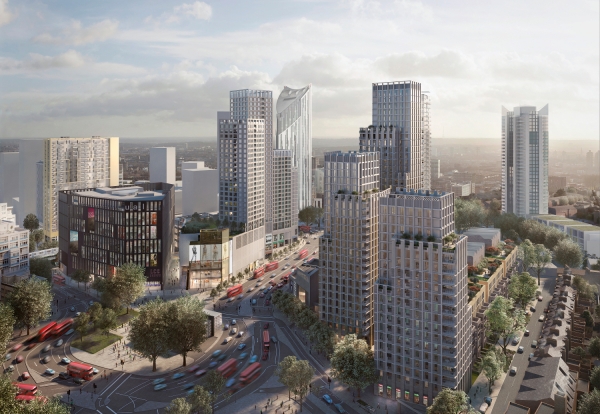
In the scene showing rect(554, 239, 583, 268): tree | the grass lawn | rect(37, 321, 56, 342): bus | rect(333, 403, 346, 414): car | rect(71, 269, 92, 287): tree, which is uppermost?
rect(554, 239, 583, 268): tree

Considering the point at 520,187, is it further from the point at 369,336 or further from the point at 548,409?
Result: the point at 548,409

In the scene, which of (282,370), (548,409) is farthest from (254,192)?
(548,409)

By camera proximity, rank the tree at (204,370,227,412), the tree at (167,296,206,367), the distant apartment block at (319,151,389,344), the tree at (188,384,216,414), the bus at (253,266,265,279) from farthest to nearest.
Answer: the bus at (253,266,265,279), the distant apartment block at (319,151,389,344), the tree at (167,296,206,367), the tree at (204,370,227,412), the tree at (188,384,216,414)

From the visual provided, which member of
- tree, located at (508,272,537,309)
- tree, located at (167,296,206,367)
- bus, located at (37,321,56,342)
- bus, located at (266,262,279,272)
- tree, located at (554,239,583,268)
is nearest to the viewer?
tree, located at (167,296,206,367)

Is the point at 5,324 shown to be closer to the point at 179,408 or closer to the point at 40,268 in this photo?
the point at 179,408

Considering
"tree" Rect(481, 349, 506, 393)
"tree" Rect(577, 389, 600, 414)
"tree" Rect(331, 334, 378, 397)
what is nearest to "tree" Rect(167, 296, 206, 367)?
"tree" Rect(331, 334, 378, 397)

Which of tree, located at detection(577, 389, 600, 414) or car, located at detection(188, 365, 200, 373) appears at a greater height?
tree, located at detection(577, 389, 600, 414)

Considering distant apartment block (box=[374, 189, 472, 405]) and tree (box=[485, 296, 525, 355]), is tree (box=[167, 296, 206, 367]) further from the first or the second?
tree (box=[485, 296, 525, 355])
